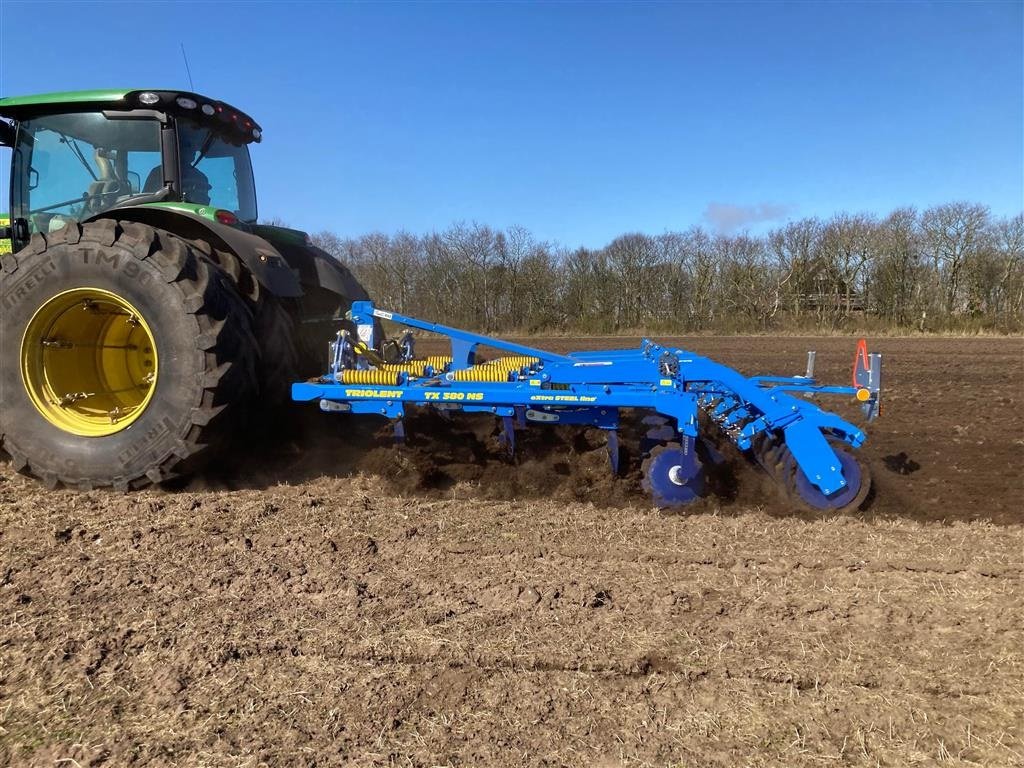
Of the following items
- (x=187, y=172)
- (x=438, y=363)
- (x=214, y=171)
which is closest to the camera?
(x=187, y=172)

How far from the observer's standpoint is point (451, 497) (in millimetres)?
3895

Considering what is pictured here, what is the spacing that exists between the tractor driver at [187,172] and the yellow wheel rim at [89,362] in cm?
96

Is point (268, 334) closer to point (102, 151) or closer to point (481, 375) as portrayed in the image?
point (481, 375)

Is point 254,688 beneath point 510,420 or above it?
beneath

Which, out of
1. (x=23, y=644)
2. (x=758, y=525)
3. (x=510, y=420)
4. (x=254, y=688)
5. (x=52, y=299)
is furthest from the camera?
(x=510, y=420)

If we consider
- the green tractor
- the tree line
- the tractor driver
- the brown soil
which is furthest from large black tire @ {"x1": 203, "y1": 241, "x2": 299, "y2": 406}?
the tree line

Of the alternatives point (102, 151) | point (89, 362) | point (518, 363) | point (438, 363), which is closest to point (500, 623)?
point (518, 363)

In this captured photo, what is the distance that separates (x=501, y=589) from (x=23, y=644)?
5.17 feet

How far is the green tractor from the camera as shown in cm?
358

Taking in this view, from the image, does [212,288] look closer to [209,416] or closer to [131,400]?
[209,416]

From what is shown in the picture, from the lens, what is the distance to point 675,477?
147 inches

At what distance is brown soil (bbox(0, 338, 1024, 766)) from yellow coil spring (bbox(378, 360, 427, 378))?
0.59 meters

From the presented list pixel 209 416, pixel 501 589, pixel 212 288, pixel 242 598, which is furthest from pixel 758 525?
pixel 212 288

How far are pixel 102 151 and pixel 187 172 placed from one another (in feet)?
1.70
